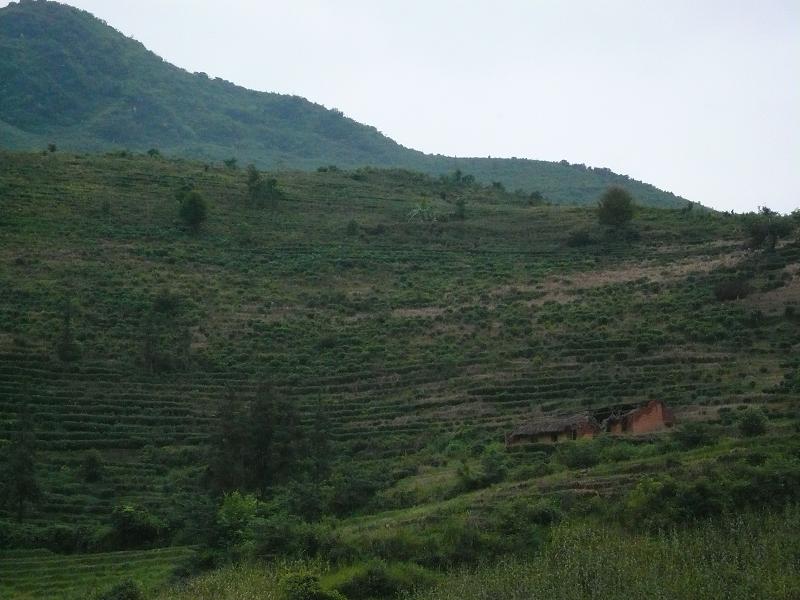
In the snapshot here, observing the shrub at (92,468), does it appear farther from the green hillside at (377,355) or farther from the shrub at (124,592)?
the shrub at (124,592)

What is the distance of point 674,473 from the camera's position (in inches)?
982

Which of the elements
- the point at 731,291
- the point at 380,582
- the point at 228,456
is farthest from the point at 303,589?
the point at 731,291

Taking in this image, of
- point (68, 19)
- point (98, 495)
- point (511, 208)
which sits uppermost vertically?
point (68, 19)

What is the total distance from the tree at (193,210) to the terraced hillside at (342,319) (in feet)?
2.47

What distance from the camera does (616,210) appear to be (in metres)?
64.3

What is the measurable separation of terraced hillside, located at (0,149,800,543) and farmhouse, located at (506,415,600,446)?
2276 mm

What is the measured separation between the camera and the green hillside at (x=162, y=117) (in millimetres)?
116000

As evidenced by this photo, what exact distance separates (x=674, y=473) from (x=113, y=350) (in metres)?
29.9

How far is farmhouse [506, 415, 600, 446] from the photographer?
3422 centimetres

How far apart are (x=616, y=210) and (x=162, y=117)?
8265cm

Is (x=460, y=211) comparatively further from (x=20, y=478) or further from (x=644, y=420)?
(x=20, y=478)

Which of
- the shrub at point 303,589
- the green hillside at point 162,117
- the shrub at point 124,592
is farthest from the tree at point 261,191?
the shrub at point 303,589

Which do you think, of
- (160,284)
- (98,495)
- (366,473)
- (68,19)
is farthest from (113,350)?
(68,19)

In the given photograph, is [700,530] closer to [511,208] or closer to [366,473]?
[366,473]
